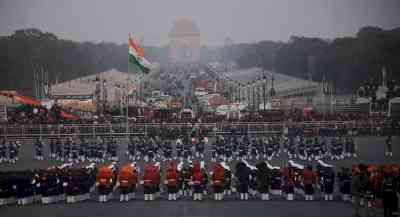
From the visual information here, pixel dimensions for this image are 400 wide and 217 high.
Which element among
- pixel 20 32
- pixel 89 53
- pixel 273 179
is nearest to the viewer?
pixel 273 179

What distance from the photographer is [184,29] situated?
49000 millimetres

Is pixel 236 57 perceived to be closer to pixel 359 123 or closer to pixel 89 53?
pixel 89 53

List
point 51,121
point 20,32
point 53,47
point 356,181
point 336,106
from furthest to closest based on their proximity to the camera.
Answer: point 53,47
point 20,32
point 336,106
point 51,121
point 356,181

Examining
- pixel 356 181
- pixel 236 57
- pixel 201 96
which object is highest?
pixel 236 57

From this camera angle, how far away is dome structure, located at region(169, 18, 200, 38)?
44.5m

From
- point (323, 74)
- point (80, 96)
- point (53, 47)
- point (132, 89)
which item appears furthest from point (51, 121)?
point (323, 74)

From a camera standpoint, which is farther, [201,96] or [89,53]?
[89,53]

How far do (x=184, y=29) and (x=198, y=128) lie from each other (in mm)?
24667

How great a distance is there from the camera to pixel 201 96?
36750 mm

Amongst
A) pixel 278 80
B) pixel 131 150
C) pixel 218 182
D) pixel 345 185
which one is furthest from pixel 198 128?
pixel 278 80

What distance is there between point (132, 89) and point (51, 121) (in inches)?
386

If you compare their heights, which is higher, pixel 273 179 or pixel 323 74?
pixel 323 74

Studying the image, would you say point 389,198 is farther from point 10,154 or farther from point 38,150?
point 10,154

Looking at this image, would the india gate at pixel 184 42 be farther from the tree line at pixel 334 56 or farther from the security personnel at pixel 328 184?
the security personnel at pixel 328 184
